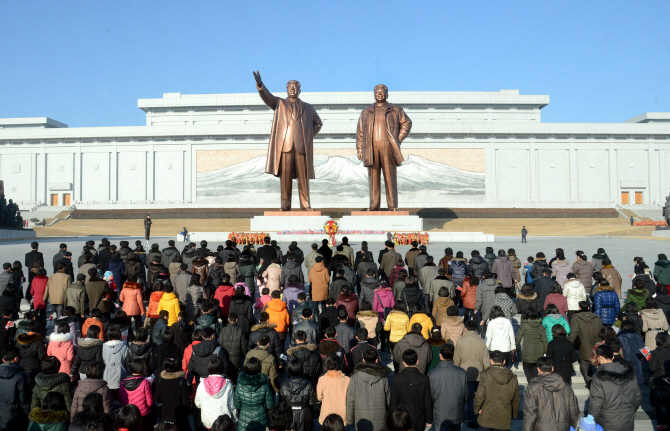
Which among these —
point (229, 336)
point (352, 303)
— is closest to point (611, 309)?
point (352, 303)

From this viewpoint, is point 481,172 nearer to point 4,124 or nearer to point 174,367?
point 174,367

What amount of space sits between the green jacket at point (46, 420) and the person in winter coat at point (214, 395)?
0.86 meters

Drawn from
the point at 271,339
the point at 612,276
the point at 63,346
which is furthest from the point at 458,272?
the point at 63,346

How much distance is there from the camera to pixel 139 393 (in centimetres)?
382

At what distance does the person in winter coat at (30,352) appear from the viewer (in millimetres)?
4445

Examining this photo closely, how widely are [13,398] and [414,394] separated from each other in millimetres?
2807

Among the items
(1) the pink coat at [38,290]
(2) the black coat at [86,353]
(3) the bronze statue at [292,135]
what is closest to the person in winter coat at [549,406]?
Result: (2) the black coat at [86,353]

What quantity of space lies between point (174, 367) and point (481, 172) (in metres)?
38.4

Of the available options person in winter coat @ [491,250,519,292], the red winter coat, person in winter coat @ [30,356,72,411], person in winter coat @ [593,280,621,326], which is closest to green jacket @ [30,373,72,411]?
person in winter coat @ [30,356,72,411]

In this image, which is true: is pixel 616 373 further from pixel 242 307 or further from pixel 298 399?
pixel 242 307

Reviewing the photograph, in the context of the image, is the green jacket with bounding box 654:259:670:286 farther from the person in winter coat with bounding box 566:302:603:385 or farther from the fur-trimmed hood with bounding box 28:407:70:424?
the fur-trimmed hood with bounding box 28:407:70:424

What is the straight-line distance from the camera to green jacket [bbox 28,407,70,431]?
11.1 feet

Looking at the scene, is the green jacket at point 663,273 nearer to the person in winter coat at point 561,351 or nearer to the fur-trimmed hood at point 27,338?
the person in winter coat at point 561,351

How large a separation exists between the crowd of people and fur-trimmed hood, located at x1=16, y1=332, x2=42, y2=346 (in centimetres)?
1
